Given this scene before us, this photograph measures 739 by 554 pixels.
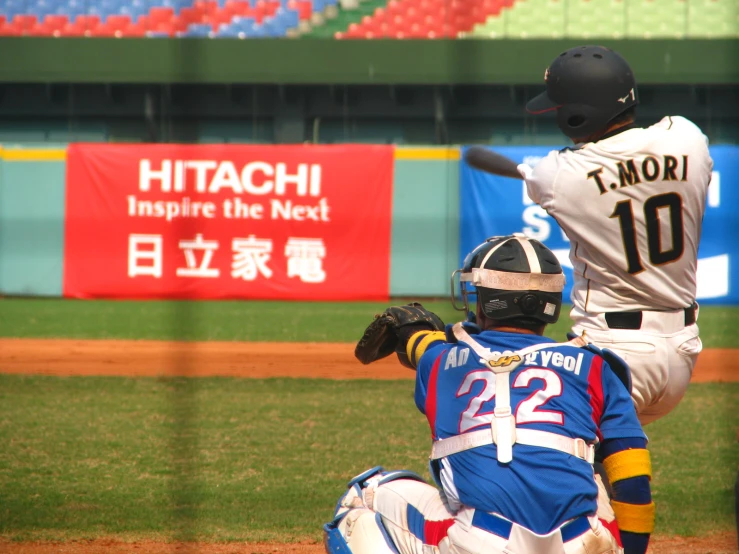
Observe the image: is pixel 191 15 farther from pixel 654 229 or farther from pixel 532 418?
pixel 532 418

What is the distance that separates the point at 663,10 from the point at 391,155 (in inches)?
286

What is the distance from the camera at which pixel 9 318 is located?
11.2 meters

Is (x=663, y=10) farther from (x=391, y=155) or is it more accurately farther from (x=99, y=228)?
(x=99, y=228)

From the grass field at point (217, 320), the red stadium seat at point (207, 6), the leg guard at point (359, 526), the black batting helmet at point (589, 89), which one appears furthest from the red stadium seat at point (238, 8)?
the leg guard at point (359, 526)

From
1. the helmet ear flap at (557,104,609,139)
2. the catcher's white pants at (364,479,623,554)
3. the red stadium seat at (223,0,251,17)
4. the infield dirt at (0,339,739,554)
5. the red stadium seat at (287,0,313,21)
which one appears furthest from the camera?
the red stadium seat at (287,0,313,21)

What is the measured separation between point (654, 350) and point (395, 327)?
744mm

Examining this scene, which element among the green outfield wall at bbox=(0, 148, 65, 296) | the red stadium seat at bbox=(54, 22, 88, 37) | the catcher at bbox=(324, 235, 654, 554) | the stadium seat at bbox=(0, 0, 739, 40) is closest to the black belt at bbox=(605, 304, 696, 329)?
the catcher at bbox=(324, 235, 654, 554)

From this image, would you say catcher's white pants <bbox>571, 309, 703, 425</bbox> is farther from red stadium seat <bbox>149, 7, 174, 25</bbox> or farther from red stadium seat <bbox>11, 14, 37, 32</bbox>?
red stadium seat <bbox>11, 14, 37, 32</bbox>

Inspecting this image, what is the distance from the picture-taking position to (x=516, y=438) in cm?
196

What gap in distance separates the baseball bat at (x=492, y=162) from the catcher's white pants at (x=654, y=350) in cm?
50

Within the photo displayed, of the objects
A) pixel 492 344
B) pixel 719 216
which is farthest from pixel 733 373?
pixel 492 344

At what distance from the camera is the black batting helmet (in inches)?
105

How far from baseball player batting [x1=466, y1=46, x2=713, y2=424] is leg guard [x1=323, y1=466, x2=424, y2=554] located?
2.41 feet

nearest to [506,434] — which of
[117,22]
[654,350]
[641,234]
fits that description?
[654,350]
